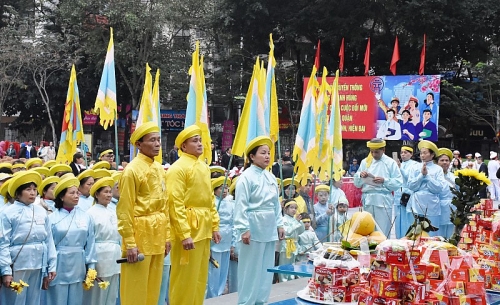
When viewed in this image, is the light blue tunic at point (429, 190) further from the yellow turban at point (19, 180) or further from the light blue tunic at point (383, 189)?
the yellow turban at point (19, 180)

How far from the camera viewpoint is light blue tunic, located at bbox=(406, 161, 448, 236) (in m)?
10.4

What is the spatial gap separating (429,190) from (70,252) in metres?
5.76

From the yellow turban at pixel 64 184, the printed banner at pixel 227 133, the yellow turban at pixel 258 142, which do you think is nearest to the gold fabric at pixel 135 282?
the yellow turban at pixel 64 184

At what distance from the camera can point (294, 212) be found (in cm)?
914

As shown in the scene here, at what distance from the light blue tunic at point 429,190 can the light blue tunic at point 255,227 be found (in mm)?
4015

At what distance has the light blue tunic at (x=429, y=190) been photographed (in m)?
10.4

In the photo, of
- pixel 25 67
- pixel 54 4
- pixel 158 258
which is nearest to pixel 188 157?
pixel 158 258

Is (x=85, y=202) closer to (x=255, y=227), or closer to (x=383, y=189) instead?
(x=255, y=227)

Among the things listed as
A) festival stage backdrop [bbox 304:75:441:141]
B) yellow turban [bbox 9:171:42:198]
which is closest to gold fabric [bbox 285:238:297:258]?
yellow turban [bbox 9:171:42:198]

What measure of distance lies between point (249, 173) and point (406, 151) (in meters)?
4.99

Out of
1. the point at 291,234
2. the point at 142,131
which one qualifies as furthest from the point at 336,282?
the point at 291,234

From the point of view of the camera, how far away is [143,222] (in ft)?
18.8

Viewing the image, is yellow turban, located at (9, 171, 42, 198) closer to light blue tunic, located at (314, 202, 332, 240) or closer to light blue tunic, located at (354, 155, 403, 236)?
light blue tunic, located at (314, 202, 332, 240)

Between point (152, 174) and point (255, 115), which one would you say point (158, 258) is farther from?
point (255, 115)
